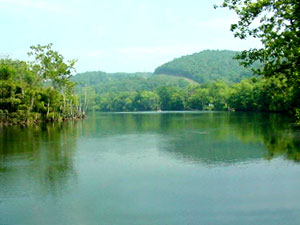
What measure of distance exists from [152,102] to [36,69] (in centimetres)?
10495

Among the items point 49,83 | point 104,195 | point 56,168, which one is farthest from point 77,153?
point 49,83

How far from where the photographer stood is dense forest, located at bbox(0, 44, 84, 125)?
58.8 m

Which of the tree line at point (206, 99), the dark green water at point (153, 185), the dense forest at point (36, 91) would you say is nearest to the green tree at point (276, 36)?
the dark green water at point (153, 185)

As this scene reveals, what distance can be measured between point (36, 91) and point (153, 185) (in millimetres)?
50739

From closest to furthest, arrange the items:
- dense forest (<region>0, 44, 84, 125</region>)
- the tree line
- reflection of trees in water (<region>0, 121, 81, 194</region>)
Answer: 1. reflection of trees in water (<region>0, 121, 81, 194</region>)
2. dense forest (<region>0, 44, 84, 125</region>)
3. the tree line

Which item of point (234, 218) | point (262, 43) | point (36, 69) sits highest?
point (36, 69)

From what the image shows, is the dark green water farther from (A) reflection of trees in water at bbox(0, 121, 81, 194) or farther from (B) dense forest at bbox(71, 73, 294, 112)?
(B) dense forest at bbox(71, 73, 294, 112)

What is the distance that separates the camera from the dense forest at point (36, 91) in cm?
5884

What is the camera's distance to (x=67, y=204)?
14.9 m

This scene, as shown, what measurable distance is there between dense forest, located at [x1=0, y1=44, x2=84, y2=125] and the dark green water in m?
30.2

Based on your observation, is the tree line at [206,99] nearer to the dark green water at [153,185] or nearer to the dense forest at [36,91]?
the dense forest at [36,91]

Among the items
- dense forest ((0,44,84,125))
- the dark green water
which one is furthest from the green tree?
dense forest ((0,44,84,125))

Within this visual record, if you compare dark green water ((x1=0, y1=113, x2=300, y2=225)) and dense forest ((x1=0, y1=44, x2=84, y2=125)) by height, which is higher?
dense forest ((x1=0, y1=44, x2=84, y2=125))

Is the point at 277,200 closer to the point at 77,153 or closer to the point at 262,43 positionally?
the point at 262,43
